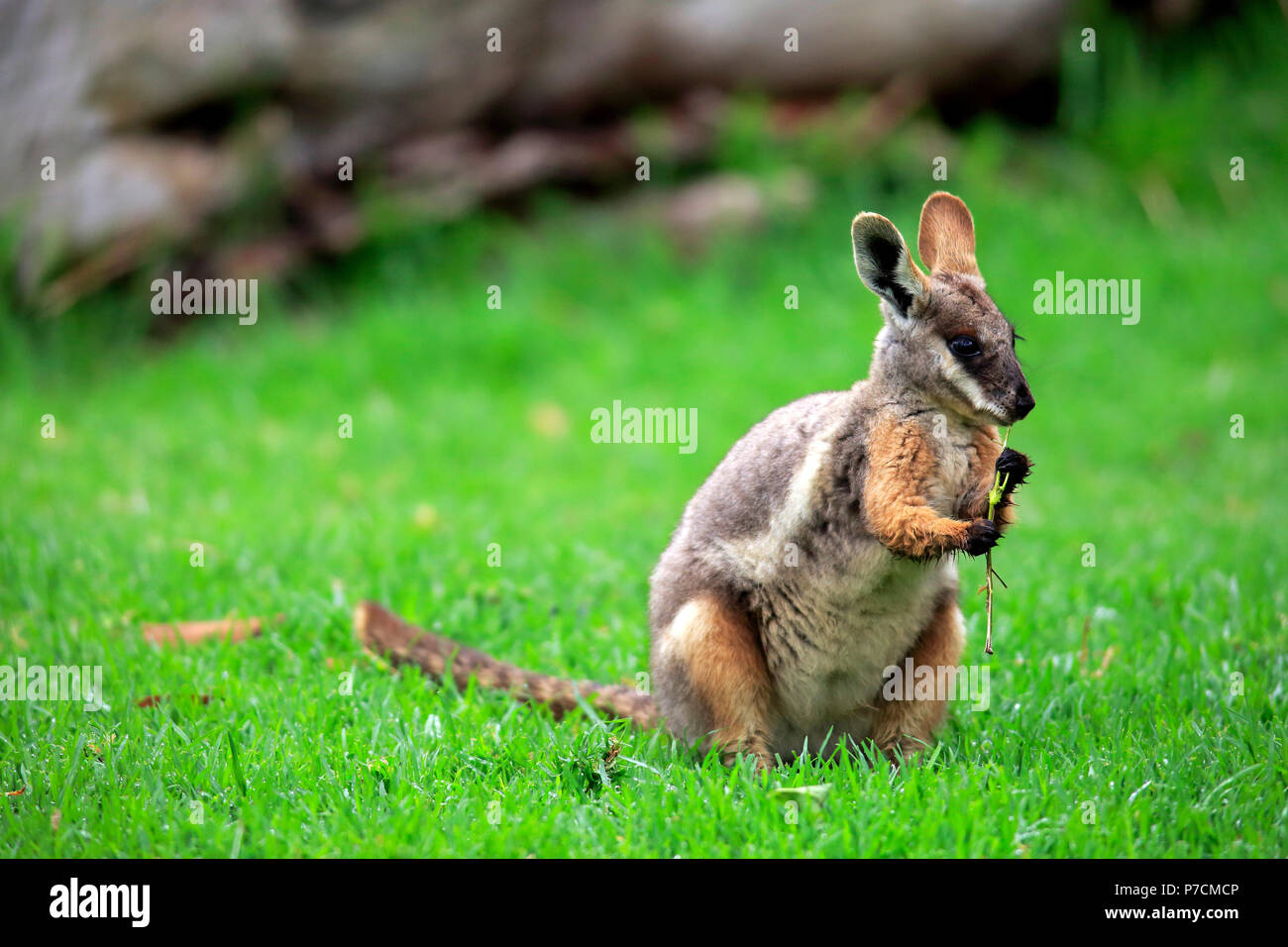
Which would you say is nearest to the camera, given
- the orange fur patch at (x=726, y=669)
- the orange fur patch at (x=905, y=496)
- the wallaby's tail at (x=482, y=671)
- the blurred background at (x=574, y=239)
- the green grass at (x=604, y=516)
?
the green grass at (x=604, y=516)

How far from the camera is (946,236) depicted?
4.03 m

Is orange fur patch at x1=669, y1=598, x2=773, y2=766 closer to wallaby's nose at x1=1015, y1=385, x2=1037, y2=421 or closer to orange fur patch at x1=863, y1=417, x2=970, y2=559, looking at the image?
orange fur patch at x1=863, y1=417, x2=970, y2=559

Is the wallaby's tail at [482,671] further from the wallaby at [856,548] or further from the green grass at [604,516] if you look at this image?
the wallaby at [856,548]

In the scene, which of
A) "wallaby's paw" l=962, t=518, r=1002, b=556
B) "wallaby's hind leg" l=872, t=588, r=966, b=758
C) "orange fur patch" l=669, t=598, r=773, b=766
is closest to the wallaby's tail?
"orange fur patch" l=669, t=598, r=773, b=766

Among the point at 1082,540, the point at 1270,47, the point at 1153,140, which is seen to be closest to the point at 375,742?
the point at 1082,540

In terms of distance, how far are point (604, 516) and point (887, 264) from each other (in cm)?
357

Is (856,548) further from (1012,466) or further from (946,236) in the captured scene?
(946,236)

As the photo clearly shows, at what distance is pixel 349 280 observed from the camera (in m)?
10.6

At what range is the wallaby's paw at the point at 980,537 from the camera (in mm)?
3375

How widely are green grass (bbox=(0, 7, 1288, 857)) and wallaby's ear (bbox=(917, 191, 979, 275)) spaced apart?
105 cm

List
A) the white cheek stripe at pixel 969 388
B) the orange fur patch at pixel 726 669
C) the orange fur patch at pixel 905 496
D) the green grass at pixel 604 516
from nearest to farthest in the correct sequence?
the green grass at pixel 604 516
the orange fur patch at pixel 905 496
the white cheek stripe at pixel 969 388
the orange fur patch at pixel 726 669

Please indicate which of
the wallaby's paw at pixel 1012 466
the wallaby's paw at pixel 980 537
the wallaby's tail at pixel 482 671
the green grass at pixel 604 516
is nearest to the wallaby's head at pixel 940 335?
the wallaby's paw at pixel 1012 466

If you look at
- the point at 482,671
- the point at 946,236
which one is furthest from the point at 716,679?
the point at 946,236
